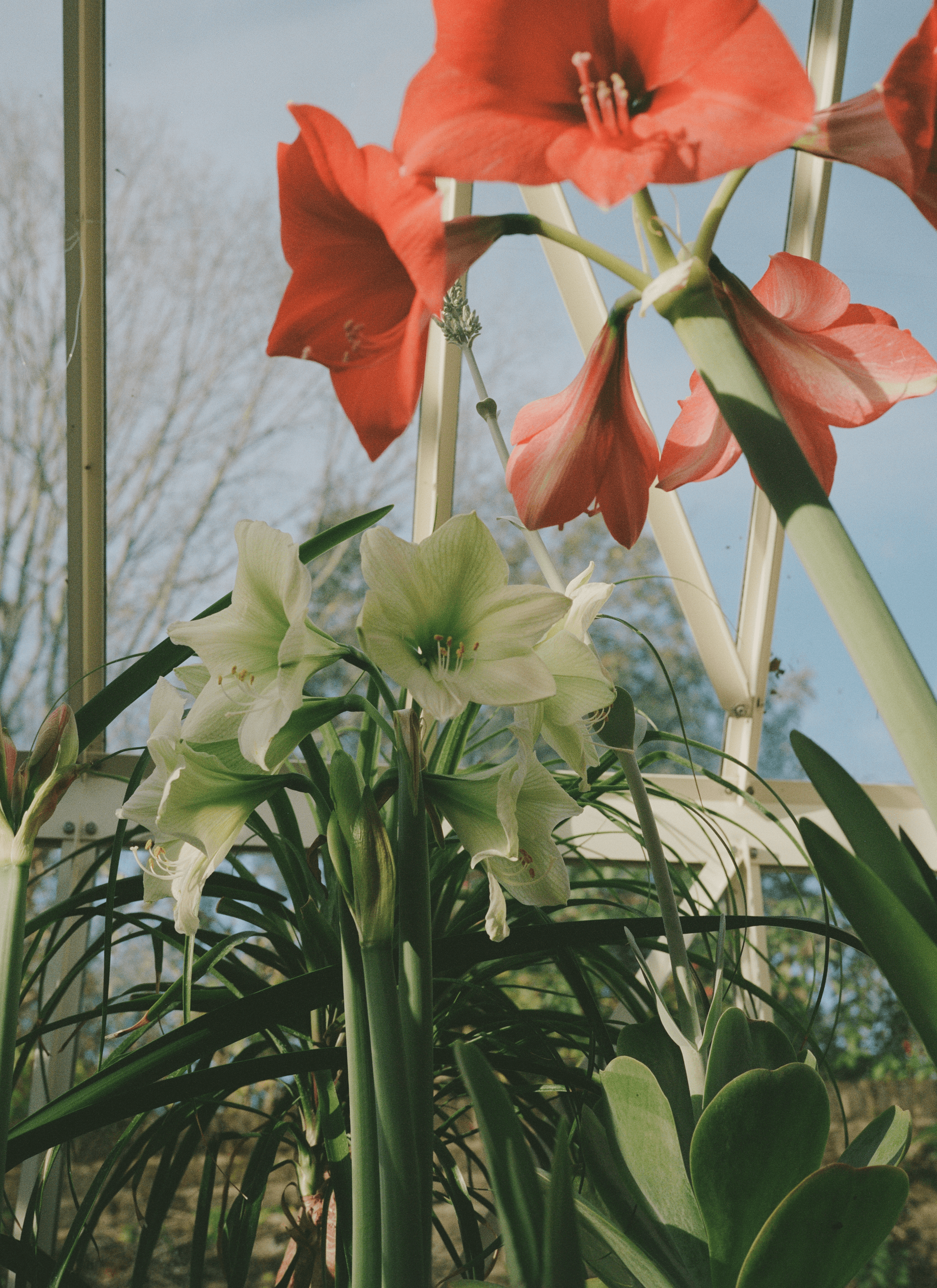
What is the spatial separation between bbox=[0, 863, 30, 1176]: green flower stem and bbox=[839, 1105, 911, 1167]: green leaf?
41cm

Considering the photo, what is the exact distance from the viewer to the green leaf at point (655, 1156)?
1.51 feet

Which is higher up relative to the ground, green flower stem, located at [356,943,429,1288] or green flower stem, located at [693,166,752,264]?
green flower stem, located at [693,166,752,264]

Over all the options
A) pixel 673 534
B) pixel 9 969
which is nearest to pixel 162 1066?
pixel 9 969

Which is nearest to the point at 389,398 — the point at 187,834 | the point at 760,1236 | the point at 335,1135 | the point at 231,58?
the point at 187,834

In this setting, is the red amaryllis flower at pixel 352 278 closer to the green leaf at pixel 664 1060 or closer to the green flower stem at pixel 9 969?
the green flower stem at pixel 9 969

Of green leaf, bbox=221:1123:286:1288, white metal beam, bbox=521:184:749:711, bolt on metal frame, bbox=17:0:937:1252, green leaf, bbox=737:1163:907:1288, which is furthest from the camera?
white metal beam, bbox=521:184:749:711

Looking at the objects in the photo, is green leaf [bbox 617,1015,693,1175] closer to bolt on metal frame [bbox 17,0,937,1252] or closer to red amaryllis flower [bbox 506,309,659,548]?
red amaryllis flower [bbox 506,309,659,548]

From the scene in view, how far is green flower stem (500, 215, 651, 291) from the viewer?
0.31 meters

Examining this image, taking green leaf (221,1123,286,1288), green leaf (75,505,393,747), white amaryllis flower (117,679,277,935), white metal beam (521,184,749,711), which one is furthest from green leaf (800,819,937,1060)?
white metal beam (521,184,749,711)

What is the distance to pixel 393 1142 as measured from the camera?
33cm

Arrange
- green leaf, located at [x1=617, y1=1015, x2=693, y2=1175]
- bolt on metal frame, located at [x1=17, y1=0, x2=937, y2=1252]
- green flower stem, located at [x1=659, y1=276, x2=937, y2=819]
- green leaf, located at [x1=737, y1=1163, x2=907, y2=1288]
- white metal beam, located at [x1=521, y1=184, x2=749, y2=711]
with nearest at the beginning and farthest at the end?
green flower stem, located at [x1=659, y1=276, x2=937, y2=819]
green leaf, located at [x1=737, y1=1163, x2=907, y2=1288]
green leaf, located at [x1=617, y1=1015, x2=693, y2=1175]
bolt on metal frame, located at [x1=17, y1=0, x2=937, y2=1252]
white metal beam, located at [x1=521, y1=184, x2=749, y2=711]

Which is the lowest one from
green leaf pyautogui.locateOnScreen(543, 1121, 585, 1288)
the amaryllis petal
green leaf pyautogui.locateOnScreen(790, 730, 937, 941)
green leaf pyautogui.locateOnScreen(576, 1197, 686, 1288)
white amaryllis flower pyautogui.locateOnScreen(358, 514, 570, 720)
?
green leaf pyautogui.locateOnScreen(576, 1197, 686, 1288)

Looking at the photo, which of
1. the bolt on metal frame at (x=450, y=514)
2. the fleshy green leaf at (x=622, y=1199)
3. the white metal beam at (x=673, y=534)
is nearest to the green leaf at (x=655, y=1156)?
the fleshy green leaf at (x=622, y=1199)

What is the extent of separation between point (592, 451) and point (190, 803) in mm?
240
